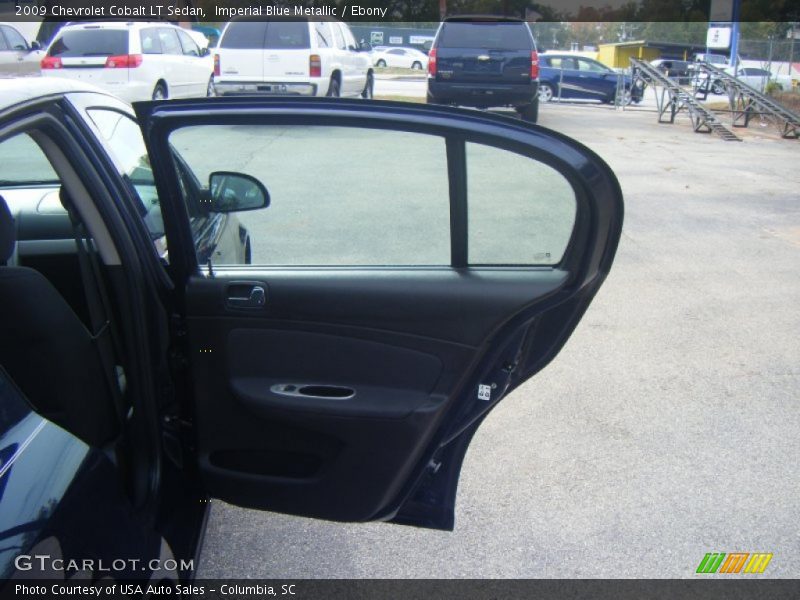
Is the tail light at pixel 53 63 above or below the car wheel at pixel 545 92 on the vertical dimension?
above

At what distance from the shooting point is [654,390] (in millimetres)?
4430

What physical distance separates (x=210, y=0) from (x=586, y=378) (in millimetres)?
39849

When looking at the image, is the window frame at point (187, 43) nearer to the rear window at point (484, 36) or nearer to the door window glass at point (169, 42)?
the door window glass at point (169, 42)

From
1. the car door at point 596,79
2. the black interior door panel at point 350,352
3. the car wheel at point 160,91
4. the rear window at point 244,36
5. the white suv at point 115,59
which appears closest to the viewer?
the black interior door panel at point 350,352

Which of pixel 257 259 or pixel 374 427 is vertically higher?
pixel 257 259

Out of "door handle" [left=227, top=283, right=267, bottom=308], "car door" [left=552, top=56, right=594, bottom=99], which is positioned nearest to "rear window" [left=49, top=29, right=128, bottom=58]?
"door handle" [left=227, top=283, right=267, bottom=308]

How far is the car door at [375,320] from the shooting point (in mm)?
2240

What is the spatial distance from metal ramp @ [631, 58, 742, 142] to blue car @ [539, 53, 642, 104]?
334 centimetres

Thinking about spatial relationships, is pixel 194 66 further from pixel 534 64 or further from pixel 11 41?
pixel 534 64

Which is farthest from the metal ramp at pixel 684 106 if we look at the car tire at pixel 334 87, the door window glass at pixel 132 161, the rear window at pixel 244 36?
the door window glass at pixel 132 161

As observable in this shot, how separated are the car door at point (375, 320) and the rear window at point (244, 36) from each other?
11709 mm

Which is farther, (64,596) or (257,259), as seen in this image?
(257,259)

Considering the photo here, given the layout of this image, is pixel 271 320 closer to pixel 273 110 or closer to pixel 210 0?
pixel 273 110

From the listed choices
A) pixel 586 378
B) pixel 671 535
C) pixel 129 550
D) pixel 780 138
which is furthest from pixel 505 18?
pixel 129 550
